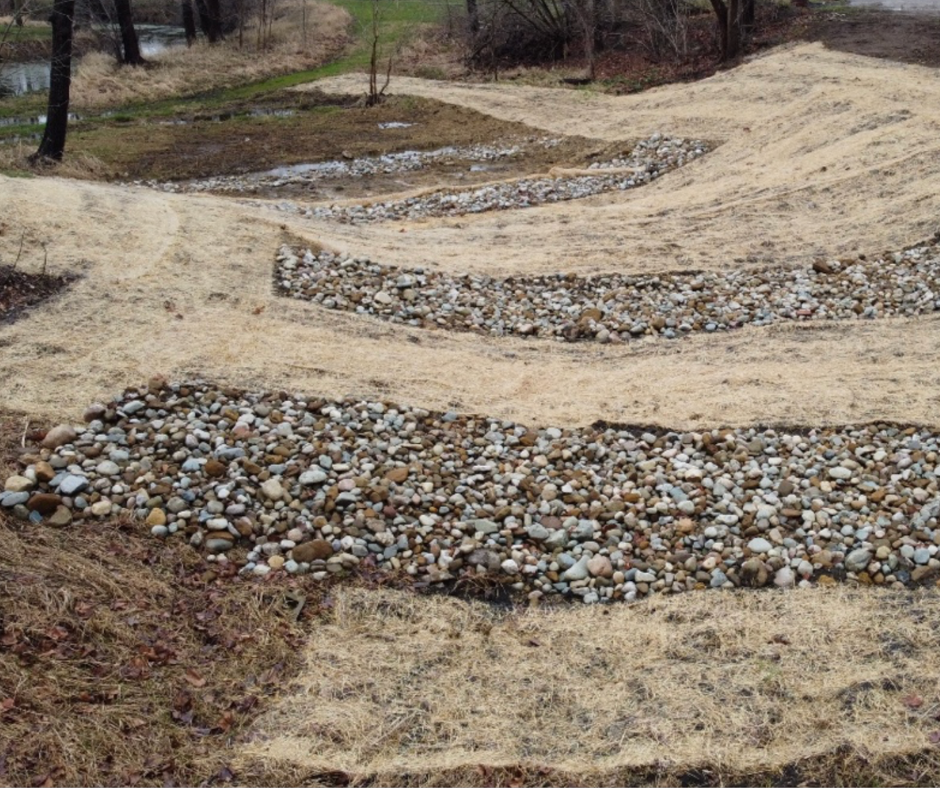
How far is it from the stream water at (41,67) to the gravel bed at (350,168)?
8.07m

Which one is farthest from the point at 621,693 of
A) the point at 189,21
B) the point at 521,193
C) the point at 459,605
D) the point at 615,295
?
the point at 189,21

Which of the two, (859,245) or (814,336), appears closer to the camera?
(814,336)

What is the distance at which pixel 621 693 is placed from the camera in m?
4.62

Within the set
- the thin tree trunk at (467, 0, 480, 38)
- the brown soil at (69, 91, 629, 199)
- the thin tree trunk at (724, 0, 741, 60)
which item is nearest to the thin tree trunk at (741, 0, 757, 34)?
the thin tree trunk at (724, 0, 741, 60)

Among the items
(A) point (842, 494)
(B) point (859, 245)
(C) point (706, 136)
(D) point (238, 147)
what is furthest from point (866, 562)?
(D) point (238, 147)

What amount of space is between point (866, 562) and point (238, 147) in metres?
15.9

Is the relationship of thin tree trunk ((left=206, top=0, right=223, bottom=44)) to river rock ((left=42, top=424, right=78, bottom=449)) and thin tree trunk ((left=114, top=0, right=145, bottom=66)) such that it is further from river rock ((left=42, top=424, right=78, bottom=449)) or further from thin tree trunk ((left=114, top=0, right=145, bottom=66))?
river rock ((left=42, top=424, right=78, bottom=449))

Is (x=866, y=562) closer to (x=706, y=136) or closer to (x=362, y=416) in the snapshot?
(x=362, y=416)

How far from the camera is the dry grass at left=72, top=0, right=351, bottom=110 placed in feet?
83.6

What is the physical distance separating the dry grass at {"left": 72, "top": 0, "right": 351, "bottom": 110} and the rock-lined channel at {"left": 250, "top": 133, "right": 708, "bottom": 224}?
47.5ft

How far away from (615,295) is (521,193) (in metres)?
4.90

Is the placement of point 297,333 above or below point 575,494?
above

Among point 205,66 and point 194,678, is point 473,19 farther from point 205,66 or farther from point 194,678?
point 194,678

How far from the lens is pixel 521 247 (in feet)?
35.8
